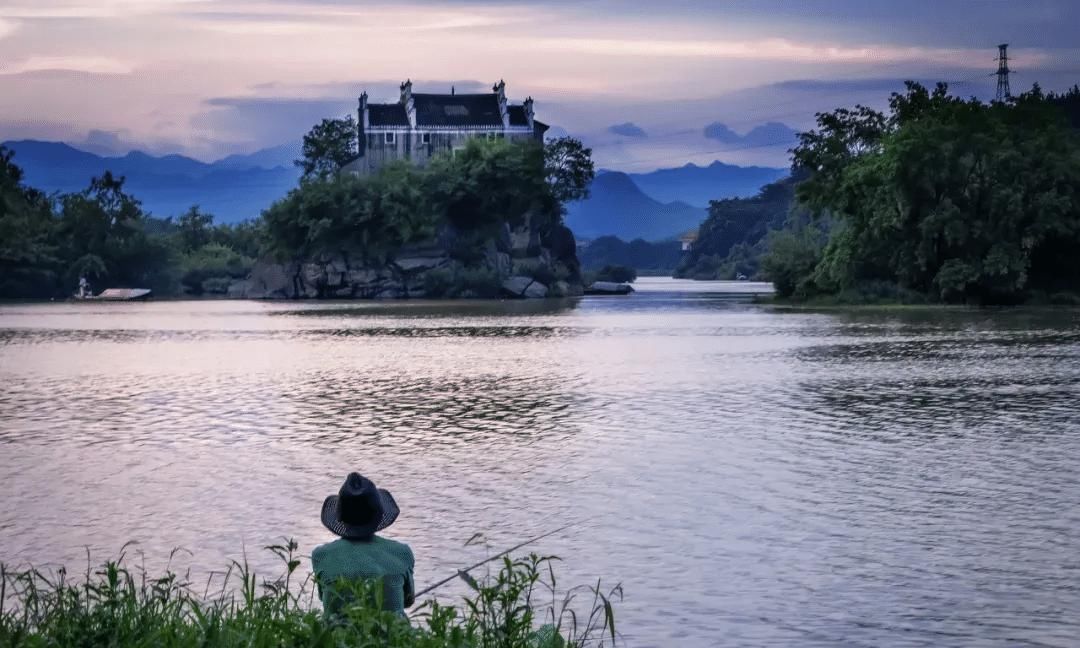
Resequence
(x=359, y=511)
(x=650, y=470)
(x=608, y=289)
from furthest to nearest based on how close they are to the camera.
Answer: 1. (x=608, y=289)
2. (x=650, y=470)
3. (x=359, y=511)

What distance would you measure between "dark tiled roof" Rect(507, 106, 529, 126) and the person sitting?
424ft

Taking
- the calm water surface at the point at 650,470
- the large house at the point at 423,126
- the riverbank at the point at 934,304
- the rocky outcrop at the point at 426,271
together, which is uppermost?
the large house at the point at 423,126

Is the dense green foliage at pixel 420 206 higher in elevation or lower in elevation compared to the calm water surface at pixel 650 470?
higher

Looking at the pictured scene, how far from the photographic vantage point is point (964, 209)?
236ft

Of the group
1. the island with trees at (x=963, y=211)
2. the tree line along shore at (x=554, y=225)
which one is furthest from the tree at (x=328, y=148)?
the island with trees at (x=963, y=211)

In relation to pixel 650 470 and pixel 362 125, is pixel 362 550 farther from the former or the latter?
pixel 362 125

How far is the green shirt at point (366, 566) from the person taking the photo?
8.34 m

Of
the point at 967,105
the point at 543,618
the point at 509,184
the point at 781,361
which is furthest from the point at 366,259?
the point at 543,618

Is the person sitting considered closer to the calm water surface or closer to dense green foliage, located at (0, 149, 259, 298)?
the calm water surface

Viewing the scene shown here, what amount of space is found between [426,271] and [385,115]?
2534 centimetres

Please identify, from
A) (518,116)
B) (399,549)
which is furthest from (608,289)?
(399,549)

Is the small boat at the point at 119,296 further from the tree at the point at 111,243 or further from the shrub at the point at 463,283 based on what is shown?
the shrub at the point at 463,283

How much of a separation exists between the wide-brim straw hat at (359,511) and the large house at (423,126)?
125m

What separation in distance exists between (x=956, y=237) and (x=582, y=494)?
5684 cm
